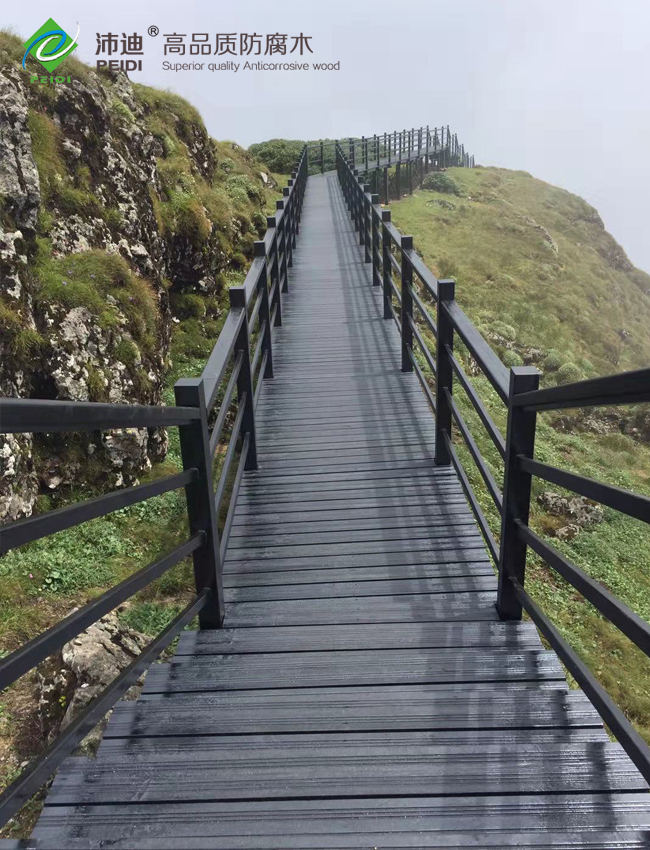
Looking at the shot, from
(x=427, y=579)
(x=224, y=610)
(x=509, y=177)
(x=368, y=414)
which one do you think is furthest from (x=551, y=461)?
(x=509, y=177)

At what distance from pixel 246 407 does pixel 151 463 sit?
7.99ft

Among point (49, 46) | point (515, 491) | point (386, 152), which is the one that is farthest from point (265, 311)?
point (386, 152)

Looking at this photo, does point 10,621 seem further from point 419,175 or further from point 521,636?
point 419,175

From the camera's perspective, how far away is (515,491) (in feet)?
7.89

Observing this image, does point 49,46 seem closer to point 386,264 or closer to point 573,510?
point 386,264

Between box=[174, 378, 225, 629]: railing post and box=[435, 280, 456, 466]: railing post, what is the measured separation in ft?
5.36

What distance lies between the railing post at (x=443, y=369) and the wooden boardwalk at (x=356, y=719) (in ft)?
0.86

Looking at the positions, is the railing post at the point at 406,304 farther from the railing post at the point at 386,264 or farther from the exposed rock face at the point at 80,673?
the exposed rock face at the point at 80,673

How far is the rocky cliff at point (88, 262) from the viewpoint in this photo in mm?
5395

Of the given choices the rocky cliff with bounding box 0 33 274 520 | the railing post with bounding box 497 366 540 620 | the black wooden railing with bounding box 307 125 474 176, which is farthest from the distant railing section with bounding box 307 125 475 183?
the railing post with bounding box 497 366 540 620

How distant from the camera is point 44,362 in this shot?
5492 millimetres

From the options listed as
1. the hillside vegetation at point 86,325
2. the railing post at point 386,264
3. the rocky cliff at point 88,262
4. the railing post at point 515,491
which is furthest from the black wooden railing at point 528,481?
the rocky cliff at point 88,262

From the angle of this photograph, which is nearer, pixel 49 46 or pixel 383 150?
pixel 49 46

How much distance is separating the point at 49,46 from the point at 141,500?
29.5 feet
